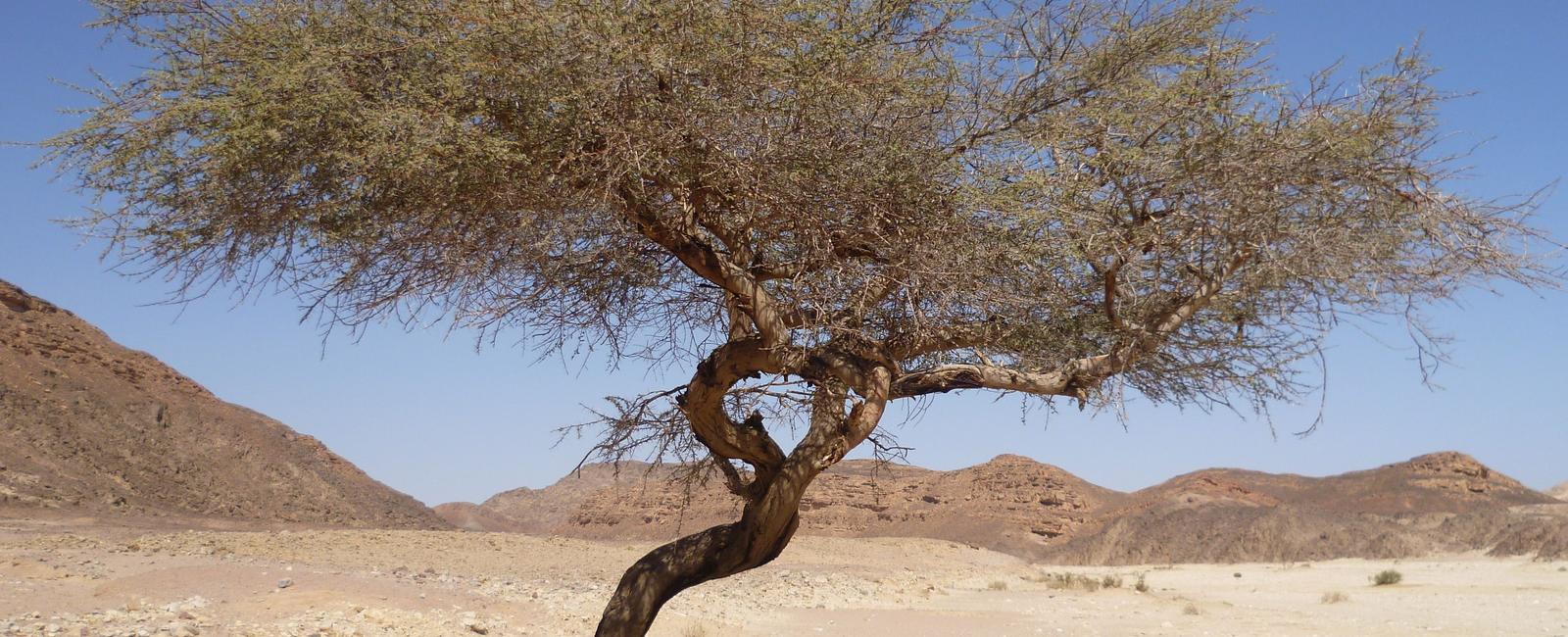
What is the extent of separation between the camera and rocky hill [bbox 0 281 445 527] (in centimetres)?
3362

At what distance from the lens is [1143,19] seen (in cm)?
854

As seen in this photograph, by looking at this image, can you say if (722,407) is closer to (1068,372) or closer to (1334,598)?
(1068,372)

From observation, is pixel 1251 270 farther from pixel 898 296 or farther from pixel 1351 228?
pixel 898 296

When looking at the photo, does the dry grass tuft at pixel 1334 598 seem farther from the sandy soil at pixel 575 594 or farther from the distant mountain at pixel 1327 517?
the distant mountain at pixel 1327 517

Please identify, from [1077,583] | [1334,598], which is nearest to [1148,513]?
[1077,583]

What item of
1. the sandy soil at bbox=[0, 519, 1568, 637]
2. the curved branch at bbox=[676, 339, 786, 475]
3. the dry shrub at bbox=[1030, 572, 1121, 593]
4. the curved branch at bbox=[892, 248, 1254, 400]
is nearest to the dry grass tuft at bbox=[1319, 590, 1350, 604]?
the sandy soil at bbox=[0, 519, 1568, 637]

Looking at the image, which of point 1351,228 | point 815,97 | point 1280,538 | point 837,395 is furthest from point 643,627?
point 1280,538

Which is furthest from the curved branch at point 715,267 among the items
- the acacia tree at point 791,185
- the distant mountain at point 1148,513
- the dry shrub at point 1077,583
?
the distant mountain at point 1148,513

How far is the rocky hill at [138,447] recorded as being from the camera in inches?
1324

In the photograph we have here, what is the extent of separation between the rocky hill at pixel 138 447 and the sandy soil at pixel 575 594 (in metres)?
8.04

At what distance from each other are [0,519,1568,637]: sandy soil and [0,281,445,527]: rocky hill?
8042 millimetres

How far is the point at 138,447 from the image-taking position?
3825 cm

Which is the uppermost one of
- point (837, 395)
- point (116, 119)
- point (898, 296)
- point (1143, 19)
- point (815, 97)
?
point (1143, 19)

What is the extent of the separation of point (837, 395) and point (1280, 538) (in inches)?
1522
